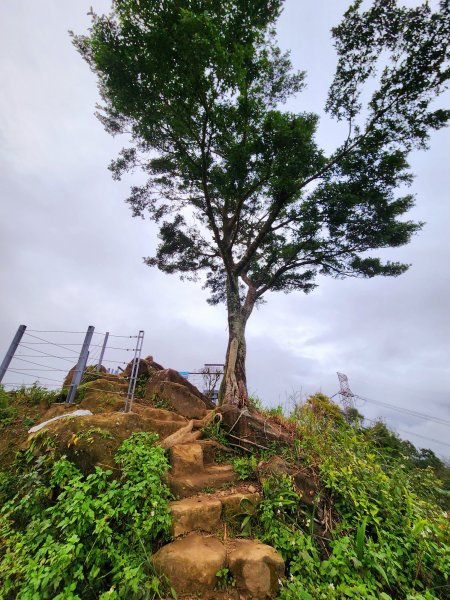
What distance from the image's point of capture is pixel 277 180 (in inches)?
263

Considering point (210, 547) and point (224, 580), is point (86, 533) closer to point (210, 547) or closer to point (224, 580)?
point (210, 547)

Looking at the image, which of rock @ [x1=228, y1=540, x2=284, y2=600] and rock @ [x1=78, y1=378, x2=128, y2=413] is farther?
rock @ [x1=78, y1=378, x2=128, y2=413]

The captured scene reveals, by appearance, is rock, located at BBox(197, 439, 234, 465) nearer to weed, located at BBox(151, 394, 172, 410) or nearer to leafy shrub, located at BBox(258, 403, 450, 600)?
leafy shrub, located at BBox(258, 403, 450, 600)

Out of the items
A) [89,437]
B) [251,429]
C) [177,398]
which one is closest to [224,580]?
[89,437]

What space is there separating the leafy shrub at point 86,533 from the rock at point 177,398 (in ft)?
8.90

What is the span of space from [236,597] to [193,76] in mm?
8328

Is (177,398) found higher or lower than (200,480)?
higher

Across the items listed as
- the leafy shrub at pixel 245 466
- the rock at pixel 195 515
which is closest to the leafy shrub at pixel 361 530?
the leafy shrub at pixel 245 466

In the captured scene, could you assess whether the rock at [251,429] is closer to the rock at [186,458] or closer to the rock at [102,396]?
the rock at [186,458]

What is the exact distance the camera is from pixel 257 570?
109 inches

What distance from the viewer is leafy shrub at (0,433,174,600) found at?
2.50 meters

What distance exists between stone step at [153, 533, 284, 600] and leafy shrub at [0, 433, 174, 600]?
18cm

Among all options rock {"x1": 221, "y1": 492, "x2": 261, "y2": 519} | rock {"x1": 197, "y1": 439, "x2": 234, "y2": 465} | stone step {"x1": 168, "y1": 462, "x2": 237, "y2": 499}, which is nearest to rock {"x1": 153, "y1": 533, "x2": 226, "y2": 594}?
rock {"x1": 221, "y1": 492, "x2": 261, "y2": 519}

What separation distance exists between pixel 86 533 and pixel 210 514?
1.39 metres
